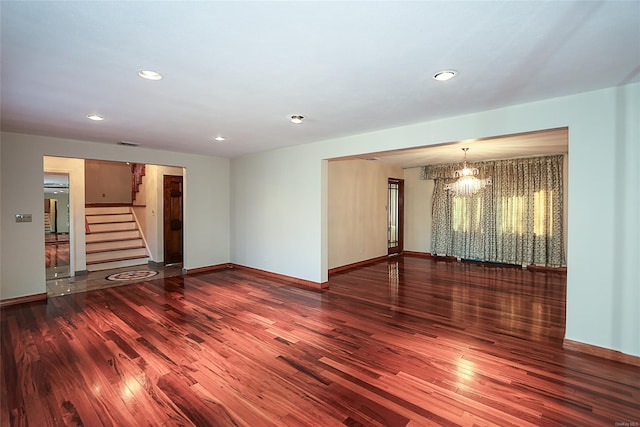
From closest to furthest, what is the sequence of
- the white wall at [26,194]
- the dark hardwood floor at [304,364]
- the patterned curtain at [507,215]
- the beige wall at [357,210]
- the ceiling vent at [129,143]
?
1. the dark hardwood floor at [304,364]
2. the white wall at [26,194]
3. the ceiling vent at [129,143]
4. the patterned curtain at [507,215]
5. the beige wall at [357,210]

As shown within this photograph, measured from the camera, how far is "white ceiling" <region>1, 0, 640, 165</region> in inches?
64.3

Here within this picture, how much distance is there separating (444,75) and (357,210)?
4.70 meters

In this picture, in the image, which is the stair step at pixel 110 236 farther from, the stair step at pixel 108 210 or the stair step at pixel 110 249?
the stair step at pixel 108 210

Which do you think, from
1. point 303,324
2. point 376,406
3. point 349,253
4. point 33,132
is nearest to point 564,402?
point 376,406

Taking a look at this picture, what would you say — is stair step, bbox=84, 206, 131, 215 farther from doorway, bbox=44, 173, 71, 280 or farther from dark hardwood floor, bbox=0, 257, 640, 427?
dark hardwood floor, bbox=0, 257, 640, 427

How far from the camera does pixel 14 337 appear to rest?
10.6 feet

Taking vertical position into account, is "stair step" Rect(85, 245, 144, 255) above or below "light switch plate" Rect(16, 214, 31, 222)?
below

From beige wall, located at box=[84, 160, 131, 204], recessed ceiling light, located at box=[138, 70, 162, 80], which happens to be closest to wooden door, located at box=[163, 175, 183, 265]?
beige wall, located at box=[84, 160, 131, 204]

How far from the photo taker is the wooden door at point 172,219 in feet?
23.8

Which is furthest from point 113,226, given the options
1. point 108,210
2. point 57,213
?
point 57,213

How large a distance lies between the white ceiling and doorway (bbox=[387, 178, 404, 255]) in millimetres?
4888

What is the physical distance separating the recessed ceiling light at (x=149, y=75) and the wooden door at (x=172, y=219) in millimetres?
5339

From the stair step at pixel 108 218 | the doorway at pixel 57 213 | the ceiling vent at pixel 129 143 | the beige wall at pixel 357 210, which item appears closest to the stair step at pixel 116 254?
the stair step at pixel 108 218

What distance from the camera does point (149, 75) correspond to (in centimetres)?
242
